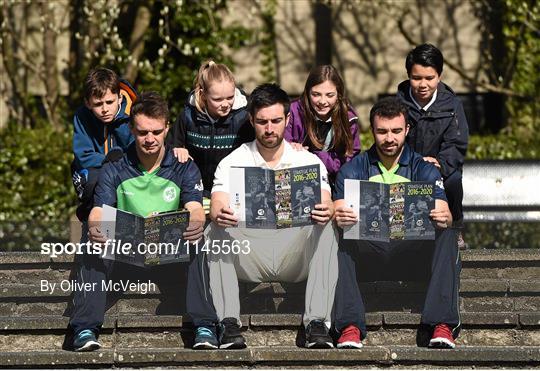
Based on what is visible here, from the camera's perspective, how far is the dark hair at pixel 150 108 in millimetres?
7238

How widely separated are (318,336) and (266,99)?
1.35 meters

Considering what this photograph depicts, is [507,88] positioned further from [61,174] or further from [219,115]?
[219,115]

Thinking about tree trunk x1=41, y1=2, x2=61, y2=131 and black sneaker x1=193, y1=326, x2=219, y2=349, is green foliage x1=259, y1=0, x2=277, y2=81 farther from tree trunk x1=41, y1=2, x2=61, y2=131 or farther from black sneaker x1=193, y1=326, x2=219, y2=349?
black sneaker x1=193, y1=326, x2=219, y2=349

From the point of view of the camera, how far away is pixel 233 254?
7.15 meters

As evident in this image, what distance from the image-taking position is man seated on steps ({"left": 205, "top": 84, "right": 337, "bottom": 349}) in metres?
7.08

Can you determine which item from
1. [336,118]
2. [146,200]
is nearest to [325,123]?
[336,118]

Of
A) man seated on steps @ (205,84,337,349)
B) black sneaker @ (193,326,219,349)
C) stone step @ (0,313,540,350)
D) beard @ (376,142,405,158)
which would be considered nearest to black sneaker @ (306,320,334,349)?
man seated on steps @ (205,84,337,349)

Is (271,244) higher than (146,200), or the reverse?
(146,200)

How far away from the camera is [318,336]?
7043 mm

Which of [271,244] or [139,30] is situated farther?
[139,30]

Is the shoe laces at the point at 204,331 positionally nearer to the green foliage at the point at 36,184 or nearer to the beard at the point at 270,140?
the beard at the point at 270,140

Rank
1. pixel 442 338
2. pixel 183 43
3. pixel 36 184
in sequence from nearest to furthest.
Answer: pixel 442 338
pixel 36 184
pixel 183 43

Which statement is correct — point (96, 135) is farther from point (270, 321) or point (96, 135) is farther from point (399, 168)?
point (399, 168)

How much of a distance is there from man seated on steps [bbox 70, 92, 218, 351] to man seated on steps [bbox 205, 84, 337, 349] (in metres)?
0.09
